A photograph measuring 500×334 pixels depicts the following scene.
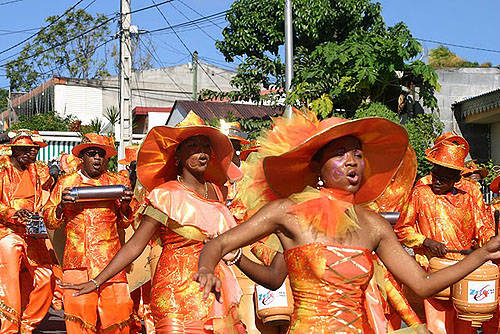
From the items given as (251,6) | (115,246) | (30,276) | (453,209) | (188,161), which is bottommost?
(30,276)

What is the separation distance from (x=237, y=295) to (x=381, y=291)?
1197 mm

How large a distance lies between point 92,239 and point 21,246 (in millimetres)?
1509

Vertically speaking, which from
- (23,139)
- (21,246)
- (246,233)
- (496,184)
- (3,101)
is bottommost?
(21,246)

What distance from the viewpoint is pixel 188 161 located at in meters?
4.93

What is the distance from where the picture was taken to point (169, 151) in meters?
5.02

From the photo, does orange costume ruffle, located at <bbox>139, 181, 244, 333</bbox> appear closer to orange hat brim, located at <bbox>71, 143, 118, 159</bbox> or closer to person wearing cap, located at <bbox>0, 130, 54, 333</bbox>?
orange hat brim, located at <bbox>71, 143, 118, 159</bbox>

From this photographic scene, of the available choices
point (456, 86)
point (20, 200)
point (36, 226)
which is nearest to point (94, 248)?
point (36, 226)

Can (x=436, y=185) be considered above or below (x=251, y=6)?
below

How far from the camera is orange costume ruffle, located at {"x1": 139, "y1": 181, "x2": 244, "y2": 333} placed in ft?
14.8

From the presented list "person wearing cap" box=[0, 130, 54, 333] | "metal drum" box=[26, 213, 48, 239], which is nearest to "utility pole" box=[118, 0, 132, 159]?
"person wearing cap" box=[0, 130, 54, 333]

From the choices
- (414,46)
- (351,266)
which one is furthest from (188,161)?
(414,46)

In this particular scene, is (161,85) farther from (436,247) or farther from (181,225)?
(181,225)

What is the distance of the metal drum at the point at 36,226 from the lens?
7750 millimetres

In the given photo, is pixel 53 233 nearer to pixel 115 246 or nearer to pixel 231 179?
pixel 115 246
